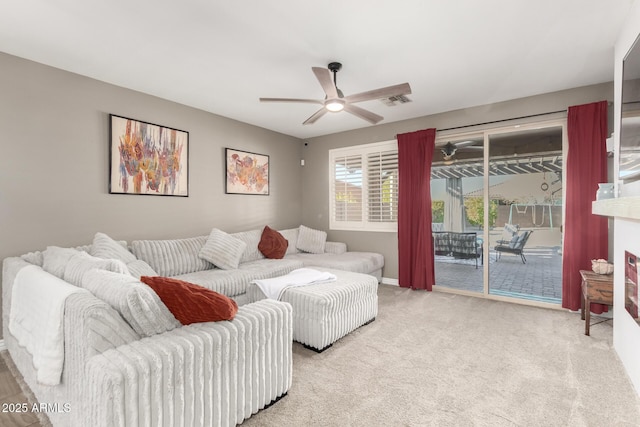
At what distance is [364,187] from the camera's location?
17.5ft

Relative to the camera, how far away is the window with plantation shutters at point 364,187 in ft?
16.6

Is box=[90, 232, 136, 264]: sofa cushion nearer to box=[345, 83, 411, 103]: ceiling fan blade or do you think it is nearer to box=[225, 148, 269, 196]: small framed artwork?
box=[225, 148, 269, 196]: small framed artwork

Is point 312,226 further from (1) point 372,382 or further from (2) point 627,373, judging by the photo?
(2) point 627,373

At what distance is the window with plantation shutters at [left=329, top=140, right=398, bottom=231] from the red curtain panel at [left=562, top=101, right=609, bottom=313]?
7.29 feet

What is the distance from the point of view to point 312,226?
6.03 meters

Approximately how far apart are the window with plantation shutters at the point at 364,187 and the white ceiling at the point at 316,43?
5.02ft

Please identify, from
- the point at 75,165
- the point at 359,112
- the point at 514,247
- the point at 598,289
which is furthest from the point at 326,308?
the point at 514,247

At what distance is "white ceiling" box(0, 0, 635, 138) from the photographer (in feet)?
7.08

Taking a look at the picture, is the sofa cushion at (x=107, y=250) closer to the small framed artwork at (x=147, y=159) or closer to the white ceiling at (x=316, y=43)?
the small framed artwork at (x=147, y=159)

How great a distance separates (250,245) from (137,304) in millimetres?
2976

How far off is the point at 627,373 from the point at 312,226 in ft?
15.0

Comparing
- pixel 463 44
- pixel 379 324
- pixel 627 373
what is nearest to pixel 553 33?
pixel 463 44

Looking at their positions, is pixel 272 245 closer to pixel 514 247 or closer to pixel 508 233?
pixel 508 233

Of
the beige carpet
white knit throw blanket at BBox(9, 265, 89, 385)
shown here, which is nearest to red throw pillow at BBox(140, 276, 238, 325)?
white knit throw blanket at BBox(9, 265, 89, 385)
